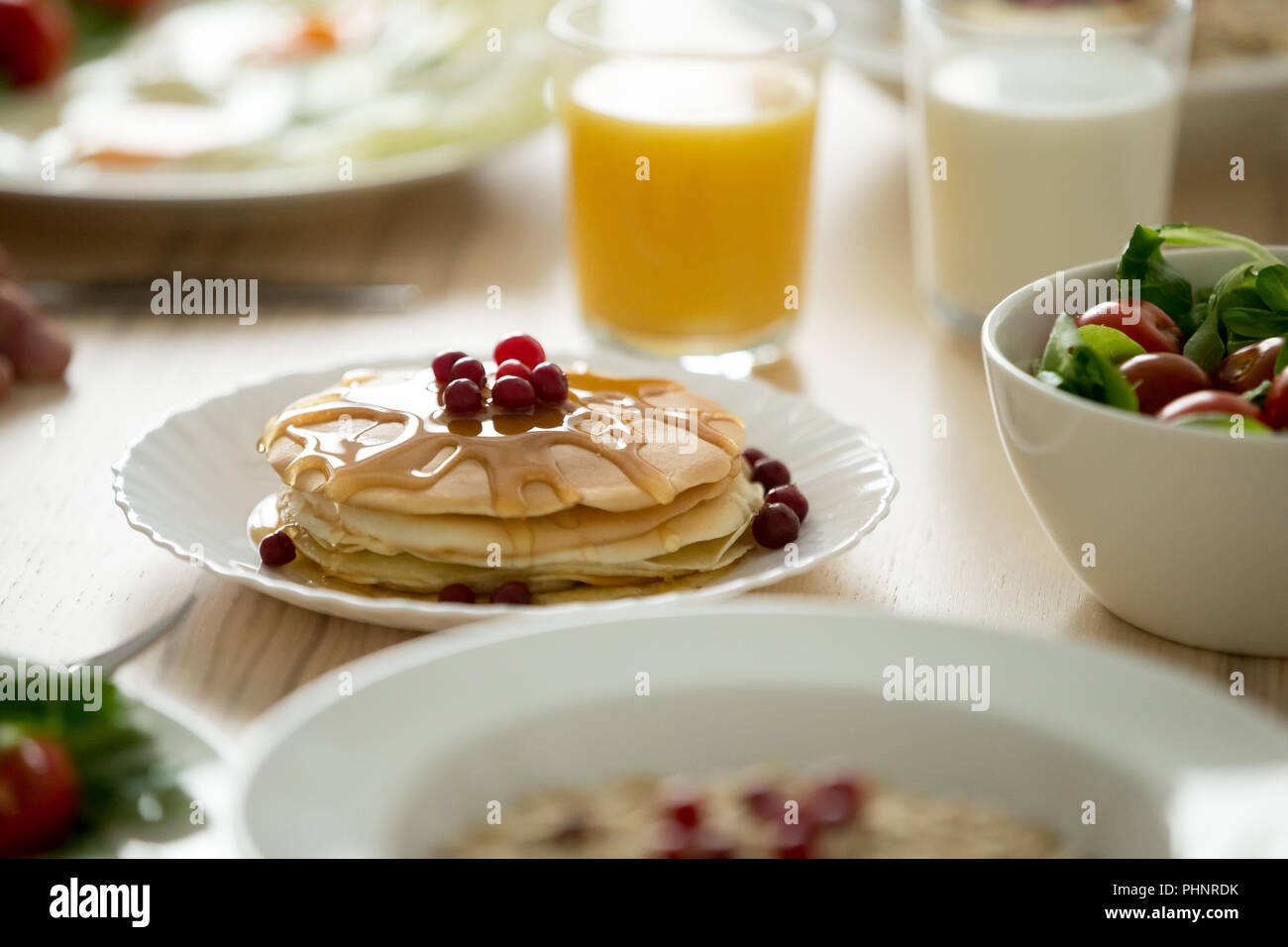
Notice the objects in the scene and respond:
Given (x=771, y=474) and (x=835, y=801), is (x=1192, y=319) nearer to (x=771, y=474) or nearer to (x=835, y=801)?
(x=771, y=474)

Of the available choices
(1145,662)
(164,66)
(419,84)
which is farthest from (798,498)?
(164,66)

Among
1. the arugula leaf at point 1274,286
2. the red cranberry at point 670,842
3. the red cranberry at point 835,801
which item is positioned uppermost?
the arugula leaf at point 1274,286

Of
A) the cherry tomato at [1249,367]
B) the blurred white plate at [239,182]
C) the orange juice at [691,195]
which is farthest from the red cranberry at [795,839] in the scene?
the blurred white plate at [239,182]

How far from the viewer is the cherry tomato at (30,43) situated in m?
2.32

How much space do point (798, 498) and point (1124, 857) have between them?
1.44 feet

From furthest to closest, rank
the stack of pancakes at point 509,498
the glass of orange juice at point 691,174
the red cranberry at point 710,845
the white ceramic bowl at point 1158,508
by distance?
the glass of orange juice at point 691,174 → the stack of pancakes at point 509,498 → the white ceramic bowl at point 1158,508 → the red cranberry at point 710,845

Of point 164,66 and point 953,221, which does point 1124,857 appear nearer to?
point 953,221

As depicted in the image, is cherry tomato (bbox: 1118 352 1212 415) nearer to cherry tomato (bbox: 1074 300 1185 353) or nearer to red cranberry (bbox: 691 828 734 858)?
Answer: cherry tomato (bbox: 1074 300 1185 353)

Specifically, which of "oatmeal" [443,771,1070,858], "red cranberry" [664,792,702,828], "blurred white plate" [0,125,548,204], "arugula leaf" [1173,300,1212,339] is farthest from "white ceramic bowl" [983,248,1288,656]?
"blurred white plate" [0,125,548,204]

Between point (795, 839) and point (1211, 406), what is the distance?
1.26 feet

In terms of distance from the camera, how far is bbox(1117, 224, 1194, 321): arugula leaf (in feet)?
3.41

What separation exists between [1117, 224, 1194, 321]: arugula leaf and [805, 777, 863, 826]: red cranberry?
0.50 meters

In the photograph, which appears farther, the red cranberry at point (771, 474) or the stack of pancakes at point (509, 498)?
the red cranberry at point (771, 474)

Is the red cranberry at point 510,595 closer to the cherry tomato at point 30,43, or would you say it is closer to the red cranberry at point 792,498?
the red cranberry at point 792,498
